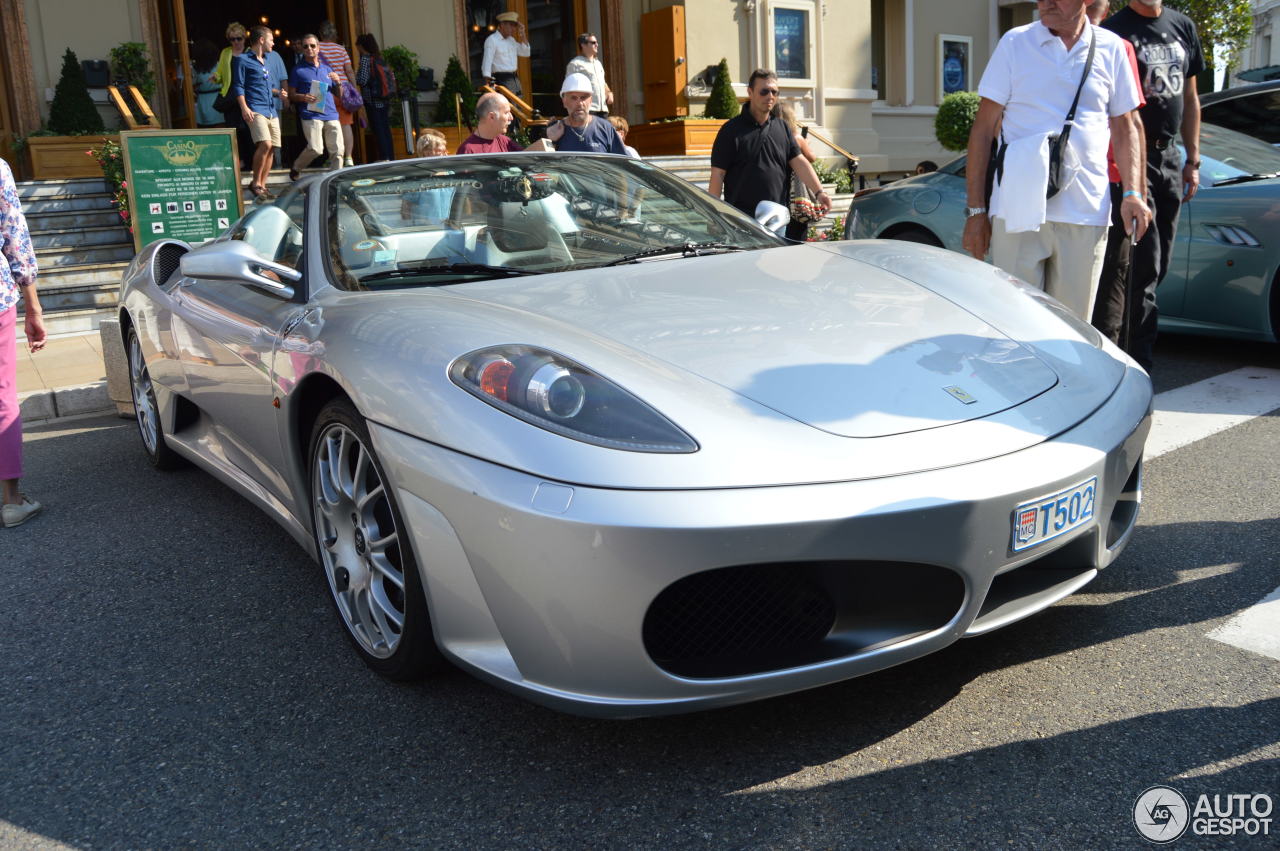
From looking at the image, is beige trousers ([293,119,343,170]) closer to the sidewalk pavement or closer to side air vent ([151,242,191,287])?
the sidewalk pavement

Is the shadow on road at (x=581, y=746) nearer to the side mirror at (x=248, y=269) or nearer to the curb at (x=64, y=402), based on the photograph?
the side mirror at (x=248, y=269)

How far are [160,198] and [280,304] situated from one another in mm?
6918

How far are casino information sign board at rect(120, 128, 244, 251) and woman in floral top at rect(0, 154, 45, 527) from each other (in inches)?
201

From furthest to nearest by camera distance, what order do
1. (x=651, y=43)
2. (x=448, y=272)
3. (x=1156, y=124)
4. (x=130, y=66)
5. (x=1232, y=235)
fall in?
(x=651, y=43) < (x=130, y=66) < (x=1232, y=235) < (x=1156, y=124) < (x=448, y=272)

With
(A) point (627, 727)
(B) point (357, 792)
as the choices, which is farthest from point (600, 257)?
(B) point (357, 792)

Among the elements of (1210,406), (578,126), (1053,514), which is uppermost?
(578,126)

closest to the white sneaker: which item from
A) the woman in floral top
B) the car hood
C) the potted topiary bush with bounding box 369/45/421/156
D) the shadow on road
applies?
the woman in floral top

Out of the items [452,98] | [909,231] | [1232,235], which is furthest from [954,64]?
[1232,235]

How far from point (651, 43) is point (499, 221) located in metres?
14.3

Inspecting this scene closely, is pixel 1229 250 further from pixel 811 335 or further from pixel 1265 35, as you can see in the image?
pixel 1265 35

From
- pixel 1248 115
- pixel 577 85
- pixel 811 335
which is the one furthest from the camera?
pixel 1248 115

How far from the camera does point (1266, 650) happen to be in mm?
2594

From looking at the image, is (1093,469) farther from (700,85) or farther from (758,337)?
(700,85)

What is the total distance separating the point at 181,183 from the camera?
9.35 m
